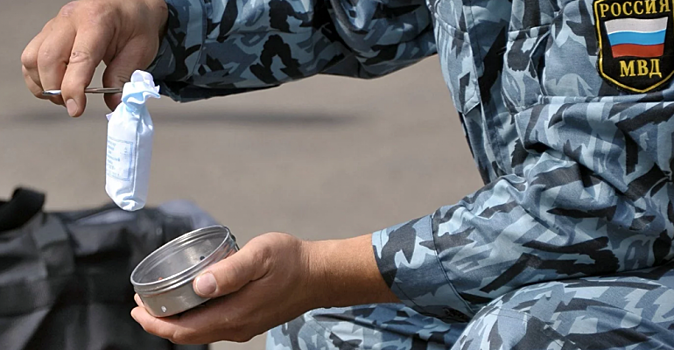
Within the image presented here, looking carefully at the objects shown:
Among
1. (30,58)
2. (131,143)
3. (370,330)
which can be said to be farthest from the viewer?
(370,330)

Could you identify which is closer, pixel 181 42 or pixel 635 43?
pixel 635 43

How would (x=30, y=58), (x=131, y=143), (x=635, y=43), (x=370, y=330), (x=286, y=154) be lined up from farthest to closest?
(x=286, y=154) < (x=370, y=330) < (x=30, y=58) < (x=131, y=143) < (x=635, y=43)

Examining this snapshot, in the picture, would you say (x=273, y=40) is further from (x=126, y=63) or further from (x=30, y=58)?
(x=30, y=58)

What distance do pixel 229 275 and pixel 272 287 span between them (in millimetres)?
78

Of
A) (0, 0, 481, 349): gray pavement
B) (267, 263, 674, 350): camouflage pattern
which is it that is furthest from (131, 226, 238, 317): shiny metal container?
(0, 0, 481, 349): gray pavement

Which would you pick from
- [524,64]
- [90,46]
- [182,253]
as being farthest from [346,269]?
[90,46]

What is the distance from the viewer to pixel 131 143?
100 centimetres

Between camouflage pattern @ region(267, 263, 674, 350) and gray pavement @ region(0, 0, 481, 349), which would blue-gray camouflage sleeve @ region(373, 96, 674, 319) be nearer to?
camouflage pattern @ region(267, 263, 674, 350)

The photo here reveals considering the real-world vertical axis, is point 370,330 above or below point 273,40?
below

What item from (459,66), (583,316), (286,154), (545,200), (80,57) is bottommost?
(286,154)

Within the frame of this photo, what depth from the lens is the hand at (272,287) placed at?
96 cm

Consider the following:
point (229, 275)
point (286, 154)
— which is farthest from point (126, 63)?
point (286, 154)

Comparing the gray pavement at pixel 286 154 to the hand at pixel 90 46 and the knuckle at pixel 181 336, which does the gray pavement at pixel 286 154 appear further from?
the knuckle at pixel 181 336

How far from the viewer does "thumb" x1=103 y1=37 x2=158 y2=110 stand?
113cm
